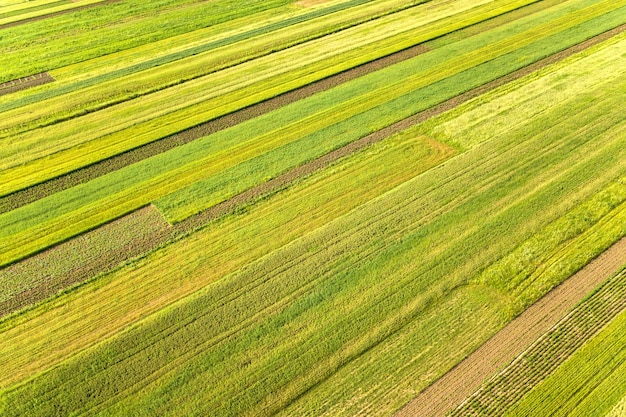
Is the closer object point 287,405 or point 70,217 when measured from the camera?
point 287,405

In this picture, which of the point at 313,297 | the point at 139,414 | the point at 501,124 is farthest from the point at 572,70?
the point at 139,414

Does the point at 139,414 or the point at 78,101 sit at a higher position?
the point at 78,101

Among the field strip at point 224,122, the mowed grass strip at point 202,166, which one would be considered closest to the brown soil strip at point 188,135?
the field strip at point 224,122

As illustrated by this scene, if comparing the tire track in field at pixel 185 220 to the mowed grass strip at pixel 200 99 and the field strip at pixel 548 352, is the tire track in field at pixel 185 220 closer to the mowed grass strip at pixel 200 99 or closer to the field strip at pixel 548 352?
the mowed grass strip at pixel 200 99

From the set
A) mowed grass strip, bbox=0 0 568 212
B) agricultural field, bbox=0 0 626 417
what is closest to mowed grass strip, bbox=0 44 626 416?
agricultural field, bbox=0 0 626 417

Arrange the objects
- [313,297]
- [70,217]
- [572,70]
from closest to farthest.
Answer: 1. [313,297]
2. [70,217]
3. [572,70]

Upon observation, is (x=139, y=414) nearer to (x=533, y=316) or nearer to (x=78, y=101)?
(x=533, y=316)

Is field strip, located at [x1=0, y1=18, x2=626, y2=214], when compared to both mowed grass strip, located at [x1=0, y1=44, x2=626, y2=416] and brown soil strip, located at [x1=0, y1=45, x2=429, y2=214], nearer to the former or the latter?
brown soil strip, located at [x1=0, y1=45, x2=429, y2=214]
